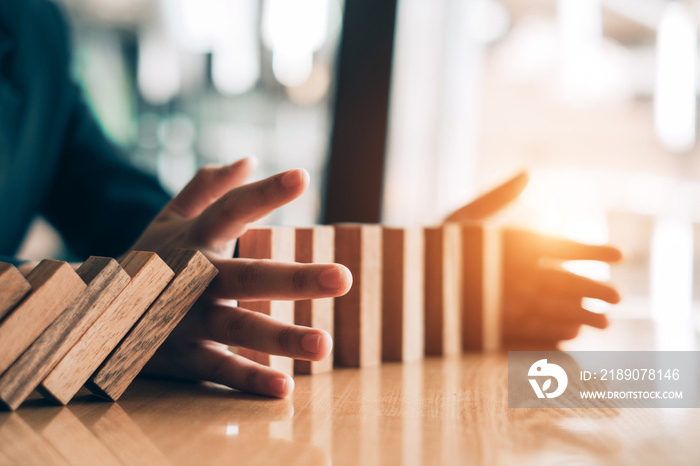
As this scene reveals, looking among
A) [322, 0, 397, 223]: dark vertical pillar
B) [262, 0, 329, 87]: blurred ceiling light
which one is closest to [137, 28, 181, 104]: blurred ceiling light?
[262, 0, 329, 87]: blurred ceiling light

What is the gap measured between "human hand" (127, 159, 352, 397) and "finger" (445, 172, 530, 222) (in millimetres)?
369

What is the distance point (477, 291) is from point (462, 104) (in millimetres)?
1203

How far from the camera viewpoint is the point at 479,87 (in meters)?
1.92

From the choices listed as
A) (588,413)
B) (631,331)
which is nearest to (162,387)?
(588,413)

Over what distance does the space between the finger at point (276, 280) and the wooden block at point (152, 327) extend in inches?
1.2

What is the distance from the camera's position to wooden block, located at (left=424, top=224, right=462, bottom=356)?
70 centimetres

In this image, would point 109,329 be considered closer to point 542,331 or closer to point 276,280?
point 276,280

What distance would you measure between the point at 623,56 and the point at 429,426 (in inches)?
81.2

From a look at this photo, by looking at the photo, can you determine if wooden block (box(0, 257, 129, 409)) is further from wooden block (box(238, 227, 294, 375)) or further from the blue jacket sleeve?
the blue jacket sleeve

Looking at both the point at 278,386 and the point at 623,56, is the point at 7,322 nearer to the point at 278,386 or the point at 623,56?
the point at 278,386

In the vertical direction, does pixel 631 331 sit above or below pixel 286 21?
below

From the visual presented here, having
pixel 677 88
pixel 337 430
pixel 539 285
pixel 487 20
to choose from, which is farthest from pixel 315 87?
pixel 677 88

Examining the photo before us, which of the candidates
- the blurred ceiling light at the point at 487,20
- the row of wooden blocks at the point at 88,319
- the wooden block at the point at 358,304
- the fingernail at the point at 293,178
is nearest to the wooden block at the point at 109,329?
the row of wooden blocks at the point at 88,319

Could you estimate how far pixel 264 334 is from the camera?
460mm
